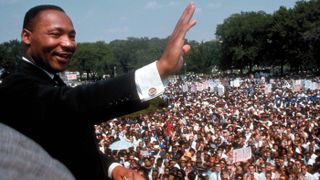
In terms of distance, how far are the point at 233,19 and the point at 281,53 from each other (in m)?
20.4

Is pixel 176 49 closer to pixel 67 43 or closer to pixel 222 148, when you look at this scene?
pixel 67 43

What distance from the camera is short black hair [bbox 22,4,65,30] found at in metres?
1.82

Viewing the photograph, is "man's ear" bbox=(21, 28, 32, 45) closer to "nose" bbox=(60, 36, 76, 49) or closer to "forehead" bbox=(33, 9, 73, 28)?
"forehead" bbox=(33, 9, 73, 28)

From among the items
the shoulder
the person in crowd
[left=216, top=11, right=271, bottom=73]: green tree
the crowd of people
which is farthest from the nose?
[left=216, top=11, right=271, bottom=73]: green tree

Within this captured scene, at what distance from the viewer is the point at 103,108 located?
1.52 metres

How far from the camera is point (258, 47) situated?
3024 inches

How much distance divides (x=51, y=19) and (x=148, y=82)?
52 centimetres

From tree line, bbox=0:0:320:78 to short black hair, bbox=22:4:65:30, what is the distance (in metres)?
44.3

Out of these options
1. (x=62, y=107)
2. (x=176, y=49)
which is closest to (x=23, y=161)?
(x=62, y=107)

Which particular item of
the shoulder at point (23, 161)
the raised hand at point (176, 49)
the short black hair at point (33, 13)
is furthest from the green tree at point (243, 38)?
the shoulder at point (23, 161)

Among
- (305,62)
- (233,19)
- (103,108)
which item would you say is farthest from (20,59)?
(233,19)

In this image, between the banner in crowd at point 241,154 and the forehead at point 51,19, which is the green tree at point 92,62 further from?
the forehead at point 51,19

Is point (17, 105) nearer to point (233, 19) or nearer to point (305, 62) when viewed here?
point (305, 62)

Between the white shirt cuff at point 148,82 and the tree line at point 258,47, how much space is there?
44650 mm
